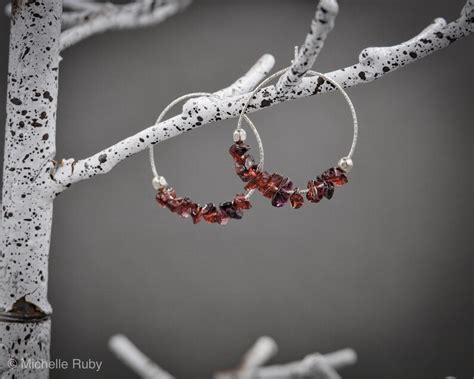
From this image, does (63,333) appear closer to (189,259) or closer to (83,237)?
(83,237)

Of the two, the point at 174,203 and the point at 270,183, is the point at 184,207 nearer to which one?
the point at 174,203

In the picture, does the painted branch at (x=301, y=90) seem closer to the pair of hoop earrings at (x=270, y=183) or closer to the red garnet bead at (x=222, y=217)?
the pair of hoop earrings at (x=270, y=183)

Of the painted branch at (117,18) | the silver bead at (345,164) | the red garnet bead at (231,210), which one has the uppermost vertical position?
the painted branch at (117,18)

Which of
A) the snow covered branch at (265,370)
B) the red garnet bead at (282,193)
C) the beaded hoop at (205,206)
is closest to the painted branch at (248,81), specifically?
the beaded hoop at (205,206)

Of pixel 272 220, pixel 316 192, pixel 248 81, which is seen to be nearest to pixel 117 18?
pixel 248 81

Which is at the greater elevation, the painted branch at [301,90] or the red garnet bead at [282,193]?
the painted branch at [301,90]

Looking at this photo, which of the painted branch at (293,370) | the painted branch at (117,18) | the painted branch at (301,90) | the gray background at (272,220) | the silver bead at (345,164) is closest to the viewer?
the painted branch at (293,370)
